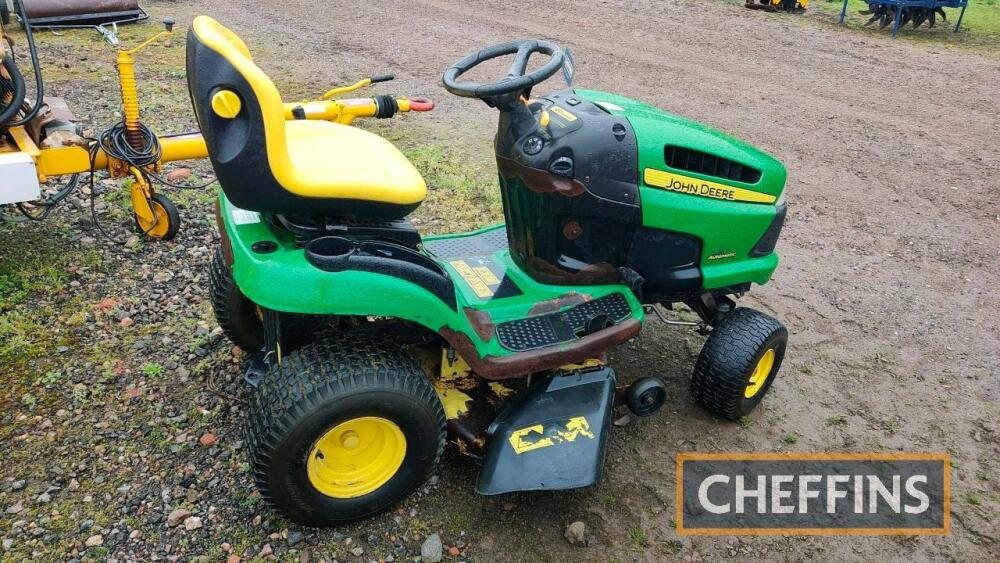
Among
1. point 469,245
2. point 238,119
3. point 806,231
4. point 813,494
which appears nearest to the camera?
point 238,119

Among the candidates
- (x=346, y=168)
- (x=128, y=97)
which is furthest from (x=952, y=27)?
(x=346, y=168)

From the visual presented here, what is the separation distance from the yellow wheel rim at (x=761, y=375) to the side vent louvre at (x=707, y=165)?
2.37ft

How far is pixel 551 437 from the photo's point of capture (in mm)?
2521

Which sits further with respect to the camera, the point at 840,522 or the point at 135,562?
the point at 840,522

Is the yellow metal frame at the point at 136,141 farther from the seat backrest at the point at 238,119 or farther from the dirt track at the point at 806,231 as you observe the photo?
the dirt track at the point at 806,231

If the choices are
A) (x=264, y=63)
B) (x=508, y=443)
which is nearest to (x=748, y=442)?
(x=508, y=443)

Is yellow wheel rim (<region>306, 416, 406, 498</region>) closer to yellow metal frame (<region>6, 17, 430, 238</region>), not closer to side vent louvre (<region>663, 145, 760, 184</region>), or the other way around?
side vent louvre (<region>663, 145, 760, 184</region>)

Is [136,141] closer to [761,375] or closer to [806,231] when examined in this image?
[761,375]

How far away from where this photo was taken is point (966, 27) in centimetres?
1155

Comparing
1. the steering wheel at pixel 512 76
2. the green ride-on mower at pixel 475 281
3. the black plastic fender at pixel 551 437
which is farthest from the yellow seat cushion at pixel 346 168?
the black plastic fender at pixel 551 437

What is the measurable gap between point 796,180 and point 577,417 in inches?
147

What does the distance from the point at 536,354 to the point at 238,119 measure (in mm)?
1221

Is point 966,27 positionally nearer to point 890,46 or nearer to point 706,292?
point 890,46

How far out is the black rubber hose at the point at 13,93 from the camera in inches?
136
